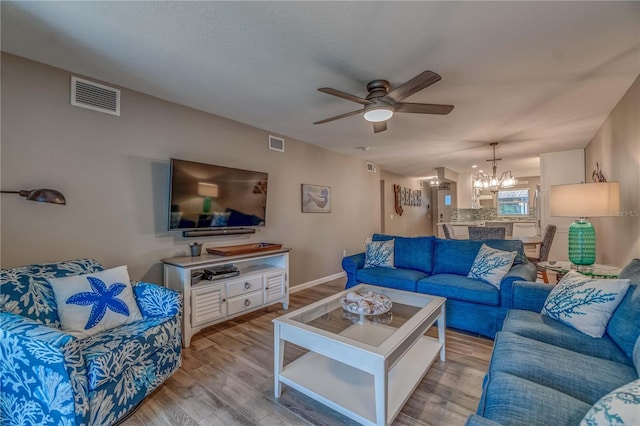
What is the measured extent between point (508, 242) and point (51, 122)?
4.57 meters

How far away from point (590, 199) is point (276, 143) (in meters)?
3.64

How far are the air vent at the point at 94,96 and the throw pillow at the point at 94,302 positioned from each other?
1.52 metres

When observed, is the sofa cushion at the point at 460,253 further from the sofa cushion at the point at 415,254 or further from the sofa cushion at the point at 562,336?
the sofa cushion at the point at 562,336

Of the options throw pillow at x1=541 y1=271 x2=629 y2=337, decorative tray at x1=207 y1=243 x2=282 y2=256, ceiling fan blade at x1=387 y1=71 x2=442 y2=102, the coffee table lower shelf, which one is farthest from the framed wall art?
throw pillow at x1=541 y1=271 x2=629 y2=337

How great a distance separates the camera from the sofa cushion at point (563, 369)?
1201 mm

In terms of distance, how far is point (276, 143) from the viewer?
13.7 feet

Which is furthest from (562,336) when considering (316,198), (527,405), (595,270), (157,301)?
(316,198)

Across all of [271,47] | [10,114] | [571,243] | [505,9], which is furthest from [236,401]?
[571,243]

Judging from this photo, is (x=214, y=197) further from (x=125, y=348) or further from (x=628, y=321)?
(x=628, y=321)

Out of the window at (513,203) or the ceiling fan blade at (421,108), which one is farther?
the window at (513,203)

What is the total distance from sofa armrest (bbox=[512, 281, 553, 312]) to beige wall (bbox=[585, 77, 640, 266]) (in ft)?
4.66

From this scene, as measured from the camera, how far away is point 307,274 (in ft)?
15.4

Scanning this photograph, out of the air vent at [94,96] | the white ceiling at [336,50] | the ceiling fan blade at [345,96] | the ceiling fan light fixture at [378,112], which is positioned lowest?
the ceiling fan light fixture at [378,112]

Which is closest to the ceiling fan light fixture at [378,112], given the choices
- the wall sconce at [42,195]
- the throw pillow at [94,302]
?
the throw pillow at [94,302]
